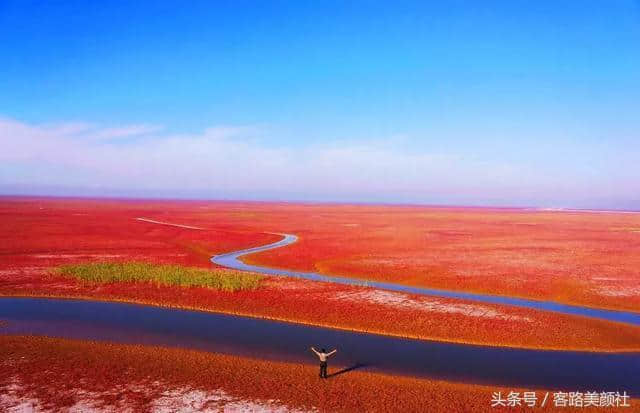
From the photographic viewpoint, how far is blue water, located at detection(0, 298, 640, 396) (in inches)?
728

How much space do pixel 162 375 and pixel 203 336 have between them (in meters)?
5.61

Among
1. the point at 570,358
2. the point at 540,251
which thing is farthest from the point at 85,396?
the point at 540,251

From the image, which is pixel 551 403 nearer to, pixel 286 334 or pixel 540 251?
pixel 286 334

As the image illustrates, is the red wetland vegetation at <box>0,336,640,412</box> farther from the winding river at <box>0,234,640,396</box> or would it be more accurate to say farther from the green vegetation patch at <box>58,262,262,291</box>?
the green vegetation patch at <box>58,262,262,291</box>

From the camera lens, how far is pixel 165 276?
115 feet

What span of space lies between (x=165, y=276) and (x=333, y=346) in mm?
18492

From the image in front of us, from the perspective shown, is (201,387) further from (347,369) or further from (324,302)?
(324,302)

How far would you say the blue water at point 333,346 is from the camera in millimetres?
18484

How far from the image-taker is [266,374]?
1777 cm

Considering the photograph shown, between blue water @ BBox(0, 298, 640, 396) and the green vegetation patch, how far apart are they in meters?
5.74

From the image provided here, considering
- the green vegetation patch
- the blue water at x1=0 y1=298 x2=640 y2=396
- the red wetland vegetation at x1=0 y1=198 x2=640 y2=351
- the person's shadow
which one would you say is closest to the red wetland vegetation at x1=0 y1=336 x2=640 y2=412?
the person's shadow

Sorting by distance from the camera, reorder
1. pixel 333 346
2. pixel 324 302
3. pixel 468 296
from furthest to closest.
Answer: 1. pixel 468 296
2. pixel 324 302
3. pixel 333 346

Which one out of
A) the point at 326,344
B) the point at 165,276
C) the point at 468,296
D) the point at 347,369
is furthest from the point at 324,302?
the point at 165,276

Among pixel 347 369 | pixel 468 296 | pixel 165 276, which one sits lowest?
pixel 468 296
